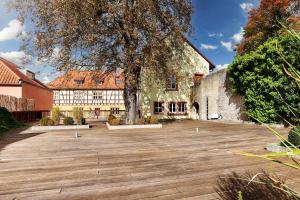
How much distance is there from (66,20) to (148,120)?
871cm

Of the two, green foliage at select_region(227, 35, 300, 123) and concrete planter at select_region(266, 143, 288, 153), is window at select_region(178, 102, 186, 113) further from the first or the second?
concrete planter at select_region(266, 143, 288, 153)

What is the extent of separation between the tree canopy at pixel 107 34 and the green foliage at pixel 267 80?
20.1ft

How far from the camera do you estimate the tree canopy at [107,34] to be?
16734 mm

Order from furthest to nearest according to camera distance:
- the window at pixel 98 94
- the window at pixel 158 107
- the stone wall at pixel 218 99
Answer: the window at pixel 98 94 < the window at pixel 158 107 < the stone wall at pixel 218 99

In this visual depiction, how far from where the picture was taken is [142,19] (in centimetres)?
1761

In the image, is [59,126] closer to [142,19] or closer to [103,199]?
[142,19]

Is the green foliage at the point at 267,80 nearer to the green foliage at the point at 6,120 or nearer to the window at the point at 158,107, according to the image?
the window at the point at 158,107

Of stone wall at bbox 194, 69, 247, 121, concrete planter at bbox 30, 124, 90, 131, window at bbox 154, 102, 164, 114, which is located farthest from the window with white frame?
concrete planter at bbox 30, 124, 90, 131

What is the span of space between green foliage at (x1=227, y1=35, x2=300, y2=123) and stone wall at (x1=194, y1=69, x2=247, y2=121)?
2.36 meters

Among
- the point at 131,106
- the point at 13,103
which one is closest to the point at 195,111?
the point at 131,106

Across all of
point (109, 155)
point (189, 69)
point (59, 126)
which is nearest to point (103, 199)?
point (109, 155)

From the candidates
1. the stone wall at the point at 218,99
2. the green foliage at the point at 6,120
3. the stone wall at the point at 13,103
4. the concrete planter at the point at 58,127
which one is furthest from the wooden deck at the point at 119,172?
the stone wall at the point at 218,99

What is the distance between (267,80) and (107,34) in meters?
11.6

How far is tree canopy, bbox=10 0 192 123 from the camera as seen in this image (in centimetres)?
1673
